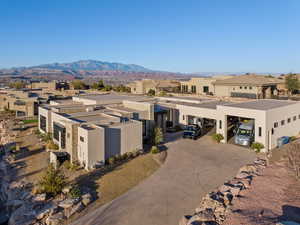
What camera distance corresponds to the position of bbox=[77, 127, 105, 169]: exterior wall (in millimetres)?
18109

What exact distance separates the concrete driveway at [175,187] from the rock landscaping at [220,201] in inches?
25.7

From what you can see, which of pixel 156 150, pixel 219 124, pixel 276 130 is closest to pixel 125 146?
pixel 156 150

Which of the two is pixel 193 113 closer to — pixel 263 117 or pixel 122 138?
pixel 263 117

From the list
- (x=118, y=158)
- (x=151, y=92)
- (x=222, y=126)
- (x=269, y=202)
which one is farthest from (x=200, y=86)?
(x=269, y=202)

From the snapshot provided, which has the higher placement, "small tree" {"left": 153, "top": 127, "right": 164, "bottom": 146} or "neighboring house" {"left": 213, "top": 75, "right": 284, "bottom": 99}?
"neighboring house" {"left": 213, "top": 75, "right": 284, "bottom": 99}

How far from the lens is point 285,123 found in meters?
24.5

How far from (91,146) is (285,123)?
18.2 m

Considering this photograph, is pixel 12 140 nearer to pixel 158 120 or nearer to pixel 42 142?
pixel 42 142

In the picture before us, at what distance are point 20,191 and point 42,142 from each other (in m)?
10.7

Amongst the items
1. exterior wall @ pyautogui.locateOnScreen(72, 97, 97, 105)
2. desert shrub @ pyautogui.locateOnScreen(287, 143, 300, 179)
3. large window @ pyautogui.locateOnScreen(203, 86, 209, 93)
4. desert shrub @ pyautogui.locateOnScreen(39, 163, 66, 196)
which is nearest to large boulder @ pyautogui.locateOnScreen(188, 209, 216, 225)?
desert shrub @ pyautogui.locateOnScreen(287, 143, 300, 179)

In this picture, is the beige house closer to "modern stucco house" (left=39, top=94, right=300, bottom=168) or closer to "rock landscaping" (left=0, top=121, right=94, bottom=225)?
"modern stucco house" (left=39, top=94, right=300, bottom=168)

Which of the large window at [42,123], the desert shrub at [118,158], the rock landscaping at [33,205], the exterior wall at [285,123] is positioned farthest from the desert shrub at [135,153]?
the large window at [42,123]

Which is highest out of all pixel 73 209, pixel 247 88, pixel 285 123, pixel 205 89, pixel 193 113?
pixel 205 89

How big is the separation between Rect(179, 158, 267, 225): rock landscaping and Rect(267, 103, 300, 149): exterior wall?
22.0 ft
